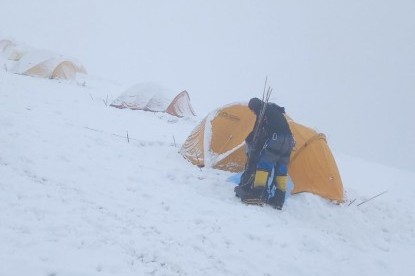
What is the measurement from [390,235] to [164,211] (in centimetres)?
543

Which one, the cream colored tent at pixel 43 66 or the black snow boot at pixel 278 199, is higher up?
the cream colored tent at pixel 43 66

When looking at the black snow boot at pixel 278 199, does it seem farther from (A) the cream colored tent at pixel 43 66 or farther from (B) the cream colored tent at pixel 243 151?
(A) the cream colored tent at pixel 43 66

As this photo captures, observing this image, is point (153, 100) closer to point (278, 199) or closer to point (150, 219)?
point (278, 199)

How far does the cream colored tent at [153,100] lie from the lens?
20.5 meters

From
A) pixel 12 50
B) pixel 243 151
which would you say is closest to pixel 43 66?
pixel 12 50

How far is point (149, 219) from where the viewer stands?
7465 millimetres

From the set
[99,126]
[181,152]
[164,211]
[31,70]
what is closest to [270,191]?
[164,211]

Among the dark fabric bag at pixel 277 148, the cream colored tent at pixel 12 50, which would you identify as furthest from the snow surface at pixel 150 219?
the cream colored tent at pixel 12 50

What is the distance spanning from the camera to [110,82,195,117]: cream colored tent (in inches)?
809

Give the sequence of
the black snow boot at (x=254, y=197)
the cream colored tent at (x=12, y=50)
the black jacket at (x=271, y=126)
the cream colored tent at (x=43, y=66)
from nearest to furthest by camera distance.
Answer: the black snow boot at (x=254, y=197)
the black jacket at (x=271, y=126)
the cream colored tent at (x=43, y=66)
the cream colored tent at (x=12, y=50)

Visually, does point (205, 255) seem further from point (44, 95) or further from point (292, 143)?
point (44, 95)

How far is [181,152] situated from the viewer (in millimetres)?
12047

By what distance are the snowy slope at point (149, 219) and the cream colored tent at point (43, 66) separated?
36.4ft

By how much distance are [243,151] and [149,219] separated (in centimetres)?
406
